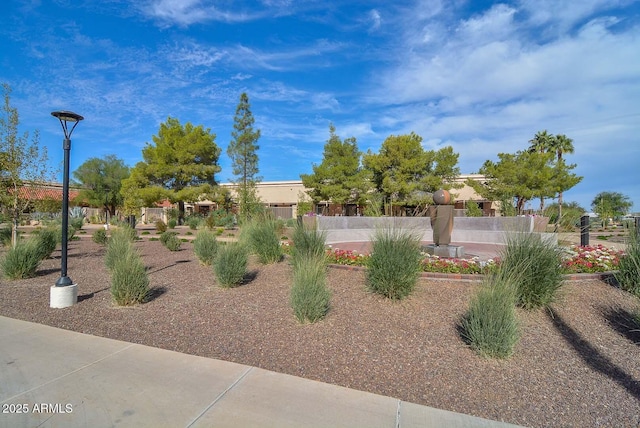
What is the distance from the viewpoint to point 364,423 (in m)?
3.02

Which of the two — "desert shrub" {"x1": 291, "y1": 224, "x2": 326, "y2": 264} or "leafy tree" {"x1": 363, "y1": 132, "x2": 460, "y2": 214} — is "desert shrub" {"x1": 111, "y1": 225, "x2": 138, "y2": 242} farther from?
"leafy tree" {"x1": 363, "y1": 132, "x2": 460, "y2": 214}

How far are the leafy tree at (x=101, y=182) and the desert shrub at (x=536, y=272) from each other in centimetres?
4945

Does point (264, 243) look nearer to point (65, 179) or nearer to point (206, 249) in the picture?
point (206, 249)

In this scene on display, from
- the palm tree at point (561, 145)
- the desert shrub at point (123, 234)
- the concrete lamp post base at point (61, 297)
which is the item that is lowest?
the concrete lamp post base at point (61, 297)

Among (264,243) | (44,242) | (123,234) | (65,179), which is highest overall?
(65,179)

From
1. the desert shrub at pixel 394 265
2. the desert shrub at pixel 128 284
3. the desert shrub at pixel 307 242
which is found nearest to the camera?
the desert shrub at pixel 394 265

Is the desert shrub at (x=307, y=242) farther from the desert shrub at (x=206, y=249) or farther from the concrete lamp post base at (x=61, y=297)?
the concrete lamp post base at (x=61, y=297)

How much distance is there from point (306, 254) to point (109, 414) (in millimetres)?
5092

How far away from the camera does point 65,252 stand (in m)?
6.86

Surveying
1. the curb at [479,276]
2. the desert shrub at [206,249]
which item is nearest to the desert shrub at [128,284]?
the desert shrub at [206,249]

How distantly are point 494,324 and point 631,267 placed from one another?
408 centimetres

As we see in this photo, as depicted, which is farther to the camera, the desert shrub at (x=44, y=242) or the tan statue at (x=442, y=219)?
the tan statue at (x=442, y=219)

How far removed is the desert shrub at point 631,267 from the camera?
6277 mm

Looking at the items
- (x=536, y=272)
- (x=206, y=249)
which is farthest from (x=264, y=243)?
(x=536, y=272)
